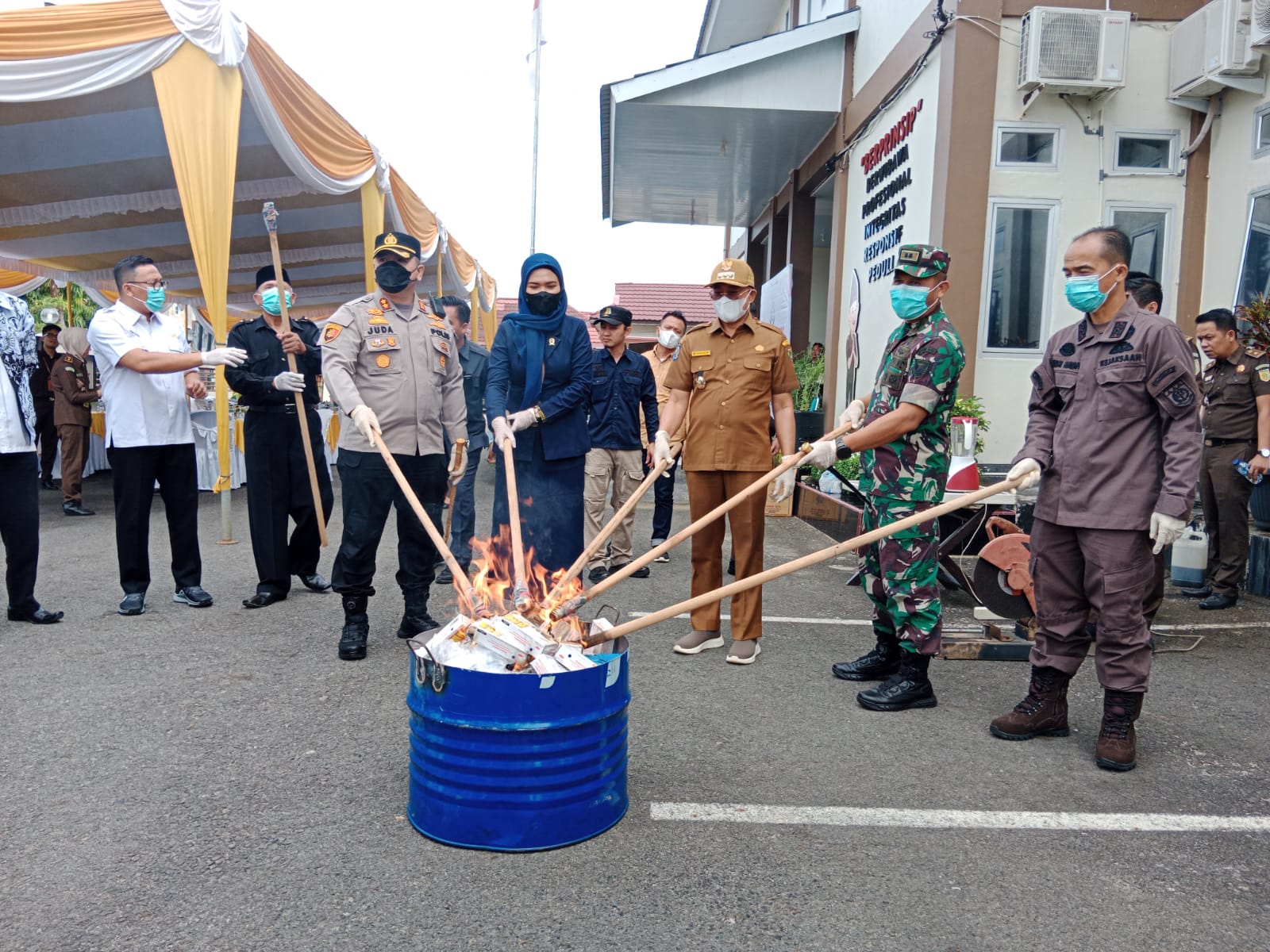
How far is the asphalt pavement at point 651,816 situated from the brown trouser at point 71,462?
549 centimetres

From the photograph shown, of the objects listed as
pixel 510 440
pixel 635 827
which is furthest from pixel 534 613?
pixel 510 440

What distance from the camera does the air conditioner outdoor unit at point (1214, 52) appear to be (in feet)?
23.4

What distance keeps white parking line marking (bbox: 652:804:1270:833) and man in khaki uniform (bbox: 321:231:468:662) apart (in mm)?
2335

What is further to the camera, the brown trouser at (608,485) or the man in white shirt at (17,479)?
the brown trouser at (608,485)

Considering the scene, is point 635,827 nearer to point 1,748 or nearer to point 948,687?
point 948,687

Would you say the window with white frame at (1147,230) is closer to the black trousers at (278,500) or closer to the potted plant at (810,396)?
the potted plant at (810,396)

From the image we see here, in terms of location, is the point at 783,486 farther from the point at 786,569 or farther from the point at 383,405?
the point at 383,405

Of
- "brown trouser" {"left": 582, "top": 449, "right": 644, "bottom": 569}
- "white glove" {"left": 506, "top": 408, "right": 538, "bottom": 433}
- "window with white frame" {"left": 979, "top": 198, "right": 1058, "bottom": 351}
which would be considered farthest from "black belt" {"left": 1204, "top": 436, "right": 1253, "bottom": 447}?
"white glove" {"left": 506, "top": 408, "right": 538, "bottom": 433}

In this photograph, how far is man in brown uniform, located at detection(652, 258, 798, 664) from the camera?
4.67m

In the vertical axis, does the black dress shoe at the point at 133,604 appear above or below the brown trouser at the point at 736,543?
below

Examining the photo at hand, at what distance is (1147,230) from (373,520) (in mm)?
7504

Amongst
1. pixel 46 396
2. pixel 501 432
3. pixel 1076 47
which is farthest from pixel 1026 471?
pixel 46 396

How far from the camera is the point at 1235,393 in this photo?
6.27 meters

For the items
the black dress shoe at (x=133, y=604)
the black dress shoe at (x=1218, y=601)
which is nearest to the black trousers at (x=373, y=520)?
the black dress shoe at (x=133, y=604)
